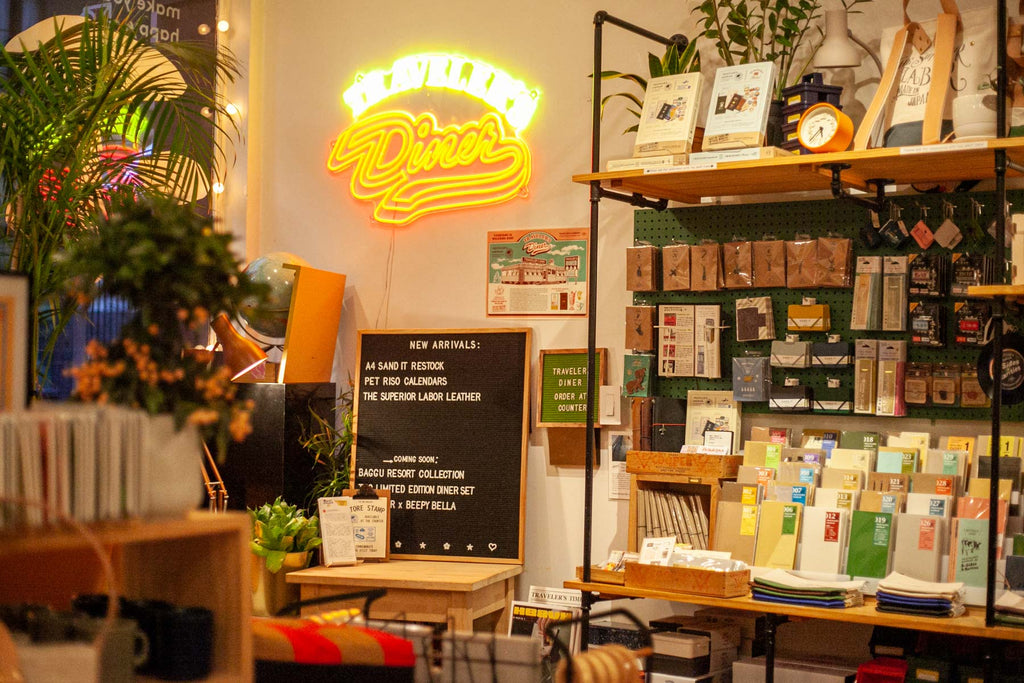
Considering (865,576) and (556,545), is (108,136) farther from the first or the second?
(865,576)

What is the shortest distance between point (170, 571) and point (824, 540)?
2294 millimetres

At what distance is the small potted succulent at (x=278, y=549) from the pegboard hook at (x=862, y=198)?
237cm

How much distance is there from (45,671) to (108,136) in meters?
2.48

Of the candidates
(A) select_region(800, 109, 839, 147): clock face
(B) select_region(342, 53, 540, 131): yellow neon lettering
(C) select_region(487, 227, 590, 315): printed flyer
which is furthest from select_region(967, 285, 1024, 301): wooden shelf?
(B) select_region(342, 53, 540, 131): yellow neon lettering

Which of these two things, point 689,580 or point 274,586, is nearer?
point 689,580

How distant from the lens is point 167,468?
6.13 ft

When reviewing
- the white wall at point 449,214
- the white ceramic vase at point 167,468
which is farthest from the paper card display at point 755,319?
the white ceramic vase at point 167,468

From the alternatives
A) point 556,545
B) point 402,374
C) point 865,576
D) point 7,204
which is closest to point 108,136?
point 7,204

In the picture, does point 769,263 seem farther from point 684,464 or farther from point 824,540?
point 824,540

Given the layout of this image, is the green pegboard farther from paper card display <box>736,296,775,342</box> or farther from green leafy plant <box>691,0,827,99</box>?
green leafy plant <box>691,0,827,99</box>

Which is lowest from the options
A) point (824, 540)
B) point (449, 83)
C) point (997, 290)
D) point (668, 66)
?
point (824, 540)

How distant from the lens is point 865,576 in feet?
11.7

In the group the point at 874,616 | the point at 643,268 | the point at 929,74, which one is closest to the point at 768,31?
the point at 929,74

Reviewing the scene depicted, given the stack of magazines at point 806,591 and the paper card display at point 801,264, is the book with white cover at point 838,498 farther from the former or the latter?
the paper card display at point 801,264
